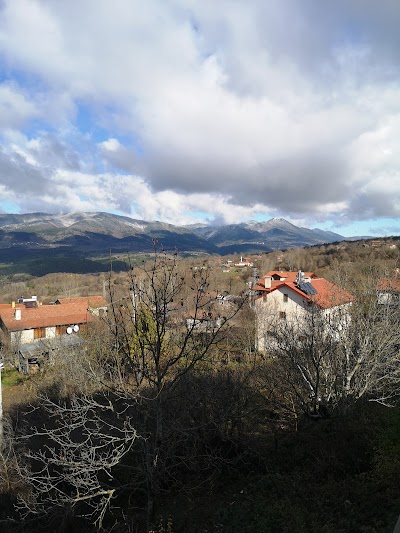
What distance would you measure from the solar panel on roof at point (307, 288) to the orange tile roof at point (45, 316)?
23.1 m

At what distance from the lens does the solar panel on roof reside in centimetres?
2804

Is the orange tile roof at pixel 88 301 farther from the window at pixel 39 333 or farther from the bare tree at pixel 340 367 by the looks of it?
the bare tree at pixel 340 367

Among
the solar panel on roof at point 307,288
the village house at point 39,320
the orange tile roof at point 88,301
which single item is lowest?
the village house at point 39,320

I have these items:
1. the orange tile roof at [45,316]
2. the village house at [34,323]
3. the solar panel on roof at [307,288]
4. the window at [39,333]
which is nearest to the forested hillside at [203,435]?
the solar panel on roof at [307,288]

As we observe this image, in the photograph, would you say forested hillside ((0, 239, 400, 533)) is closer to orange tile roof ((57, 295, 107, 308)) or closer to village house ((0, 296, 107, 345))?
village house ((0, 296, 107, 345))

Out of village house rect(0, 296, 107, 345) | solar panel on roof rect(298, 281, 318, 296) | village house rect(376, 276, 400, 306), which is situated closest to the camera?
village house rect(376, 276, 400, 306)

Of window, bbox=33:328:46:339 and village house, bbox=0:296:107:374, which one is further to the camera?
window, bbox=33:328:46:339

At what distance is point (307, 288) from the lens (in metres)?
29.4

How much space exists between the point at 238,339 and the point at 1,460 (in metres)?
18.1

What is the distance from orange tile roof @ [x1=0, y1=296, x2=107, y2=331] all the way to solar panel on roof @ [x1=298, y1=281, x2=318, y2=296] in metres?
23.1

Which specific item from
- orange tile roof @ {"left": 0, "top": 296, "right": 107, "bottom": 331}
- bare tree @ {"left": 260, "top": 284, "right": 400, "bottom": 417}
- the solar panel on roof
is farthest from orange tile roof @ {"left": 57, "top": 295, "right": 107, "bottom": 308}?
bare tree @ {"left": 260, "top": 284, "right": 400, "bottom": 417}

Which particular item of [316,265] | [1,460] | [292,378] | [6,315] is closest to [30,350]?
[6,315]

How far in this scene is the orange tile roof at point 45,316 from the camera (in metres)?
40.3

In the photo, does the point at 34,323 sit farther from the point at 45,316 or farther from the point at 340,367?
the point at 340,367
